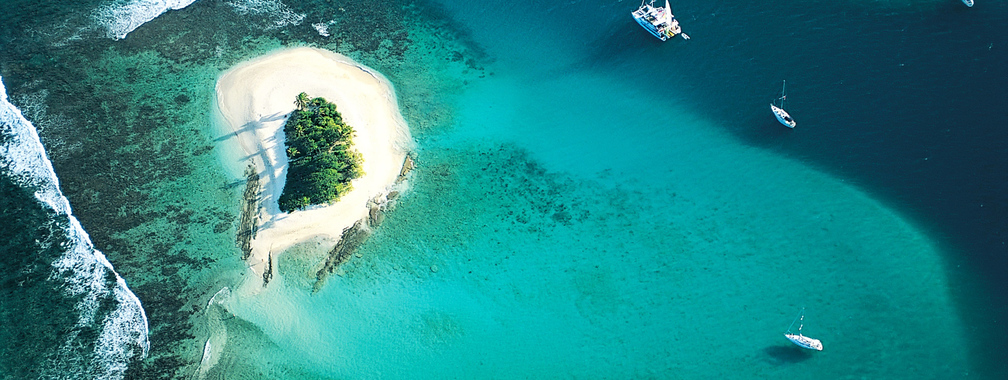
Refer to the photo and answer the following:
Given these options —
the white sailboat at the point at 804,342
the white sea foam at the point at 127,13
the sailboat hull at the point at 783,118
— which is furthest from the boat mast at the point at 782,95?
the white sea foam at the point at 127,13

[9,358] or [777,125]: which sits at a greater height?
[777,125]

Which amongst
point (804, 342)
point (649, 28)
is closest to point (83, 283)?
point (804, 342)

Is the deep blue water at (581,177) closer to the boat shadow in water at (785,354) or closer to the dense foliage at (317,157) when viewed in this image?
the boat shadow in water at (785,354)

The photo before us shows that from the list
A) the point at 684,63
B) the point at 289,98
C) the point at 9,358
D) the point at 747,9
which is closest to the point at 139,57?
the point at 289,98

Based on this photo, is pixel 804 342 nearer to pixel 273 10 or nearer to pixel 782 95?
pixel 782 95

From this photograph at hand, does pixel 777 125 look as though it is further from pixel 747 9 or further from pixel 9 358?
pixel 9 358

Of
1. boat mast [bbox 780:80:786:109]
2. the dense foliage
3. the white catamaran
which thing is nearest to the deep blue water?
boat mast [bbox 780:80:786:109]

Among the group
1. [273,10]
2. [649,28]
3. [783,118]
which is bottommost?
[273,10]
